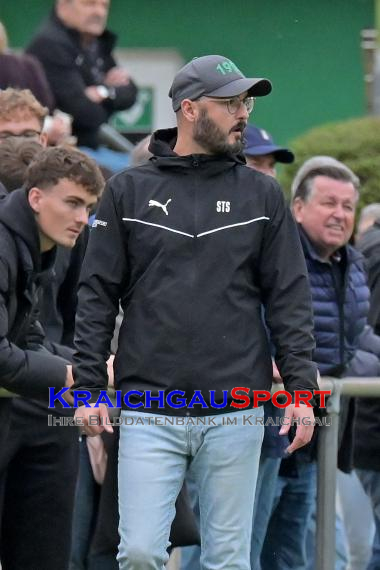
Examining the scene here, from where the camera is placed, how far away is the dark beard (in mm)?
4590

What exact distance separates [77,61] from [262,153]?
2498 millimetres

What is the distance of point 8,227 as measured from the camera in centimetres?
487

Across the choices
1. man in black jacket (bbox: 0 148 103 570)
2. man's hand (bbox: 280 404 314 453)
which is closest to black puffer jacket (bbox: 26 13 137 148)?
man in black jacket (bbox: 0 148 103 570)

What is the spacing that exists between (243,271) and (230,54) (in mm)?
8857

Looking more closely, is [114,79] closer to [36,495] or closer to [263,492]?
[263,492]

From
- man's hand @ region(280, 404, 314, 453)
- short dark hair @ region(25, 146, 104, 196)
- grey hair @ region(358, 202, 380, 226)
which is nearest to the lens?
man's hand @ region(280, 404, 314, 453)

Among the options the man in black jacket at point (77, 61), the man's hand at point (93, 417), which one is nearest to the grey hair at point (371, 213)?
the man in black jacket at point (77, 61)

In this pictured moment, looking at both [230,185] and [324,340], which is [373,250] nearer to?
[324,340]

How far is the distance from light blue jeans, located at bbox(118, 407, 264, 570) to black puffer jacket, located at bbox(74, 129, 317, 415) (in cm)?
9

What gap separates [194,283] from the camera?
4473 mm

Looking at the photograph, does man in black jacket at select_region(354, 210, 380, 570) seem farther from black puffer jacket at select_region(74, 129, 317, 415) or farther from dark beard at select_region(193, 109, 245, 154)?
dark beard at select_region(193, 109, 245, 154)

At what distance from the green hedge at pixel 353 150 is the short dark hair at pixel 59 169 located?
3274 mm

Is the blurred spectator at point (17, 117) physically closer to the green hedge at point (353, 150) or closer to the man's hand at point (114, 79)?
the green hedge at point (353, 150)

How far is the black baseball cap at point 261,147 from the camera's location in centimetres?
623
